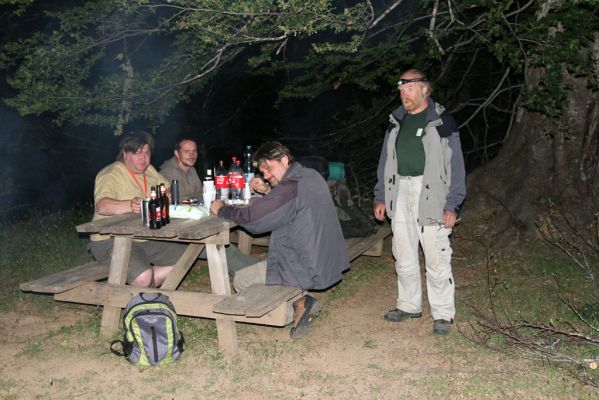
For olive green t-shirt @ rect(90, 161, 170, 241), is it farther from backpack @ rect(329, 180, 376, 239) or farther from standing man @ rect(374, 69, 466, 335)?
standing man @ rect(374, 69, 466, 335)

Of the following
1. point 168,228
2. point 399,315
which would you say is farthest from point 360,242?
point 168,228

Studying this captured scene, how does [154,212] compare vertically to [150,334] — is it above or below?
above

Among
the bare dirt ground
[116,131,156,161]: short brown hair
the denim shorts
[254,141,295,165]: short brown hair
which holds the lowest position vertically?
the bare dirt ground

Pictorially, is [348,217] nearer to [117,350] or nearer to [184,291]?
[184,291]

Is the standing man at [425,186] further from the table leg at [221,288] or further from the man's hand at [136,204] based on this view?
the man's hand at [136,204]

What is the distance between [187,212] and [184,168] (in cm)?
141

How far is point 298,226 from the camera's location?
433 cm

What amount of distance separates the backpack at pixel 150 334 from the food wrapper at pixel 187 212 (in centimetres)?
75

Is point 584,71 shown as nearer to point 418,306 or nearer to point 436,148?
point 436,148

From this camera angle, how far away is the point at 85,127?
49.5ft

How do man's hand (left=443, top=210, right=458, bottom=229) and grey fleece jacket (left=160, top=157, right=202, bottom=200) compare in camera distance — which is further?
grey fleece jacket (left=160, top=157, right=202, bottom=200)

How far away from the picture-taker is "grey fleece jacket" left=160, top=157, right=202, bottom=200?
5.98 metres

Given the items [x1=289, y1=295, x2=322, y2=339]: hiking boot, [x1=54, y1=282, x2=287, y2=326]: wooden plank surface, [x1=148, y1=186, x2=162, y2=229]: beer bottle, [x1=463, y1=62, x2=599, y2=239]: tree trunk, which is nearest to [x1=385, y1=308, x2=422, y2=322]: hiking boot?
[x1=289, y1=295, x2=322, y2=339]: hiking boot

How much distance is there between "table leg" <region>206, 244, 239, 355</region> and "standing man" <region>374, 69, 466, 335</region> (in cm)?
141
